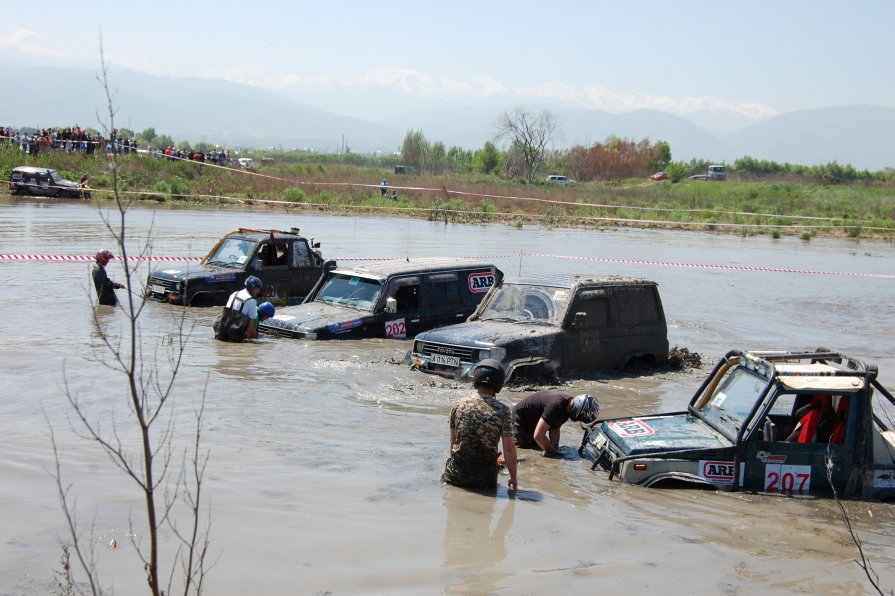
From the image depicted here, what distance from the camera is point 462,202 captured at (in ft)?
162

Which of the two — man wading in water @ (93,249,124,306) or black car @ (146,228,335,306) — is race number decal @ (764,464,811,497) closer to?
→ black car @ (146,228,335,306)

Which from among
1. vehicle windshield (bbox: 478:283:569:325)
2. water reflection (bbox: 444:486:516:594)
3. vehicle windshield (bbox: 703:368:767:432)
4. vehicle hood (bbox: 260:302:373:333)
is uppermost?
vehicle windshield (bbox: 478:283:569:325)

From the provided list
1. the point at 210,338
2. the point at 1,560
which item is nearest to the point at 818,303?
the point at 210,338

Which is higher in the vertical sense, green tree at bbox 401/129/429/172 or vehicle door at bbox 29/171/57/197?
green tree at bbox 401/129/429/172

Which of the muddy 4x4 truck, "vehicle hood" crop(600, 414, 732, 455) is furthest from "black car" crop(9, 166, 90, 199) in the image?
the muddy 4x4 truck

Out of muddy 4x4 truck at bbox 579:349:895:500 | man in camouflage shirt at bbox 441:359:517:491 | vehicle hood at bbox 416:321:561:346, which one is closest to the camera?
man in camouflage shirt at bbox 441:359:517:491

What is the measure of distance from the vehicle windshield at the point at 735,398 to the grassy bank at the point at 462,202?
3350 cm

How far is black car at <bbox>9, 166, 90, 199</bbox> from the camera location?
41562 mm

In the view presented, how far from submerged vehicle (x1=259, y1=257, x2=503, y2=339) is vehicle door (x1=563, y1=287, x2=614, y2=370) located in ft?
9.43

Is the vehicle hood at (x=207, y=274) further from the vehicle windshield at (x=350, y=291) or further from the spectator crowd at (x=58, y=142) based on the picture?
the spectator crowd at (x=58, y=142)

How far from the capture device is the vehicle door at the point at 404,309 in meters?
14.5

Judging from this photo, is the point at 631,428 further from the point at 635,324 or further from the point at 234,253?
the point at 234,253

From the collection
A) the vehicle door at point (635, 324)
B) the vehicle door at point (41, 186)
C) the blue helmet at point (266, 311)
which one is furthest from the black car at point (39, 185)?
the vehicle door at point (635, 324)

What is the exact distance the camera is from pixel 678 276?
27.1 m
